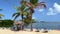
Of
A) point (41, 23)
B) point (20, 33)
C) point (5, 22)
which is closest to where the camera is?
point (20, 33)

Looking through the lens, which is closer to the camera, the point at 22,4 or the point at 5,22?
the point at 22,4

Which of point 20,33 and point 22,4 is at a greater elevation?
point 22,4

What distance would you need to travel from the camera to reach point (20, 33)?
2945cm

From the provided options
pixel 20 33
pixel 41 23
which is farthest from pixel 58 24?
pixel 20 33

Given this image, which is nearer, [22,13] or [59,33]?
[59,33]

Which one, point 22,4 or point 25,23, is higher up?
point 22,4

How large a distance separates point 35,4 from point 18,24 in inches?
145

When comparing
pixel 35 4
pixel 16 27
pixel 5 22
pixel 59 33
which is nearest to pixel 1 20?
pixel 5 22

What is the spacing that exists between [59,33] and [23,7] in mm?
6431

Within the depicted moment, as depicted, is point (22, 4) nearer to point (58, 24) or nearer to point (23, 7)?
point (23, 7)

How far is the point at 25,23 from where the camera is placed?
33.4 metres

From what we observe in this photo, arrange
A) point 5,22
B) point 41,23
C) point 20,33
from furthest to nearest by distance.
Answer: point 41,23
point 5,22
point 20,33

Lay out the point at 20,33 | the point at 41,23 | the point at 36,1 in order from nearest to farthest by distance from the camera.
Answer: the point at 20,33 → the point at 36,1 → the point at 41,23

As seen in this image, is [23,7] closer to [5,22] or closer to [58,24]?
[5,22]
